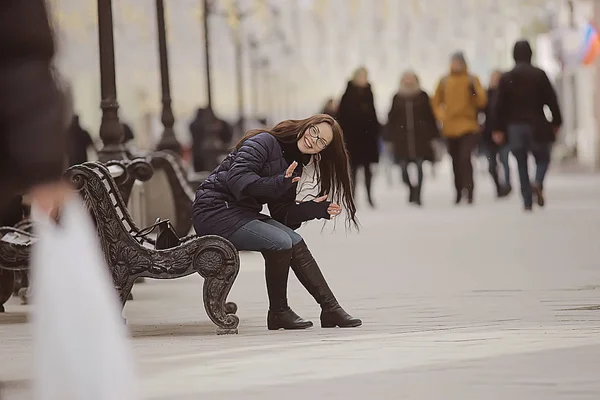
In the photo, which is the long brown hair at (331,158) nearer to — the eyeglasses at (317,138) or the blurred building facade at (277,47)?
the eyeglasses at (317,138)

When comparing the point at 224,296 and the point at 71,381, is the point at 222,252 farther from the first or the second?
the point at 71,381

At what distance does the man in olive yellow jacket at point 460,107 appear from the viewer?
981 inches

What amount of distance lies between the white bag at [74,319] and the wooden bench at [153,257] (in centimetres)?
440

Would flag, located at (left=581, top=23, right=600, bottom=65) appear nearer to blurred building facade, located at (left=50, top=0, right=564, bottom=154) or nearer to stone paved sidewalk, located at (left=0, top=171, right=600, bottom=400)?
blurred building facade, located at (left=50, top=0, right=564, bottom=154)

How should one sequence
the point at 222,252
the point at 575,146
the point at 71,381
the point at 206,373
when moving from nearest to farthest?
the point at 71,381 → the point at 206,373 → the point at 222,252 → the point at 575,146

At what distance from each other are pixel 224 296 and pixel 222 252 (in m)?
0.25

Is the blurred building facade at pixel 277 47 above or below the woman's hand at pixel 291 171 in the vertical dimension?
above

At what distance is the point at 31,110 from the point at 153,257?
4.65 m

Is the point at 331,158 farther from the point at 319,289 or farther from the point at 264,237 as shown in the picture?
the point at 319,289

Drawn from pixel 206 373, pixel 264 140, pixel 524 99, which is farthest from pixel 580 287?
pixel 524 99

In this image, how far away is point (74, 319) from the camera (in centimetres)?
564

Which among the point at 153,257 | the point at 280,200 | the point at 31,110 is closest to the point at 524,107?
the point at 280,200

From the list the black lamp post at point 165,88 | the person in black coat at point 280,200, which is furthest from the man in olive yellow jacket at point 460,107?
the person in black coat at point 280,200

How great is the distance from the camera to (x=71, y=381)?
556 cm
